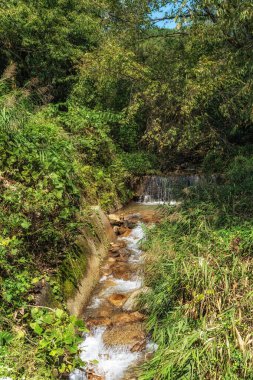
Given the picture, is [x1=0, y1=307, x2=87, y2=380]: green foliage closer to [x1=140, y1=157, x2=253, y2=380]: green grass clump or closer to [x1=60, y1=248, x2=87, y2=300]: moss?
[x1=140, y1=157, x2=253, y2=380]: green grass clump

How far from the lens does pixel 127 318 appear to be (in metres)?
4.48

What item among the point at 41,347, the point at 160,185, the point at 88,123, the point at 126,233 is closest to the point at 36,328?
the point at 41,347

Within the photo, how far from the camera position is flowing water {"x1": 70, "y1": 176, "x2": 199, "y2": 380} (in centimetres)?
375

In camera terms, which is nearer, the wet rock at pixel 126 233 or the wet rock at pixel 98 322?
the wet rock at pixel 98 322

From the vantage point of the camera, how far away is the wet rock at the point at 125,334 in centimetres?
406

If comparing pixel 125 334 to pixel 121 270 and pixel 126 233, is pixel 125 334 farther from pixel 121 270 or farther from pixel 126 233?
pixel 126 233

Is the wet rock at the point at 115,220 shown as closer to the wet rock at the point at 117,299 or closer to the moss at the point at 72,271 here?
the moss at the point at 72,271

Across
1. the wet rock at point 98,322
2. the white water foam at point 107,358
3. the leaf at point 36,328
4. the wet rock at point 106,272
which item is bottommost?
the white water foam at point 107,358

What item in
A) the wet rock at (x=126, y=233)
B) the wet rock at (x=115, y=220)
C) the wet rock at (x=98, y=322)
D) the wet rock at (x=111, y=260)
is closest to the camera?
the wet rock at (x=98, y=322)

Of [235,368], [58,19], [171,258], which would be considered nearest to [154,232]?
[171,258]

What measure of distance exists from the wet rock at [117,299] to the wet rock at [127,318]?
0.30m

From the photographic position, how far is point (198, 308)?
3.74m

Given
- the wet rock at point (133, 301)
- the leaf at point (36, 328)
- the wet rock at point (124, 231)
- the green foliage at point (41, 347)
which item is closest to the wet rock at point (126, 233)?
the wet rock at point (124, 231)

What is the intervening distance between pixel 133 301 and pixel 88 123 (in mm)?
6010
